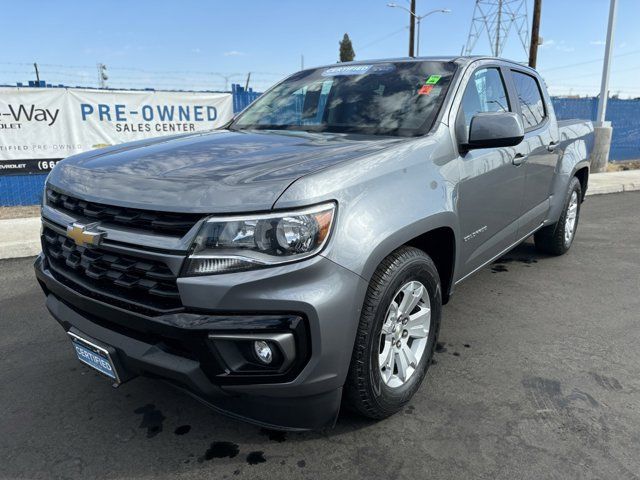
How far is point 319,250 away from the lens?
6.20ft

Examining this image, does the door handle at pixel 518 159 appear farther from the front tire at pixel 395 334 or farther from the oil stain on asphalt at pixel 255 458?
the oil stain on asphalt at pixel 255 458

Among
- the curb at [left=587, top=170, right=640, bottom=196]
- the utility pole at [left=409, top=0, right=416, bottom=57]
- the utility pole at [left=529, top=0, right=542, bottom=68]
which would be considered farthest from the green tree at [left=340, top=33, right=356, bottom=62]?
the curb at [left=587, top=170, right=640, bottom=196]

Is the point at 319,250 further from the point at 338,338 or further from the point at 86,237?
the point at 86,237

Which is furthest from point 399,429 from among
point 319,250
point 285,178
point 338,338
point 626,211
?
point 626,211

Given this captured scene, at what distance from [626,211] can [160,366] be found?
27.4 ft

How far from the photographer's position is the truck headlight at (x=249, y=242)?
6.06ft

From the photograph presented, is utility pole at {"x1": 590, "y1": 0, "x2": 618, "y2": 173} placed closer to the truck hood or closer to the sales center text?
the sales center text

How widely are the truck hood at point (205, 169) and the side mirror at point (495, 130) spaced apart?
1.59ft

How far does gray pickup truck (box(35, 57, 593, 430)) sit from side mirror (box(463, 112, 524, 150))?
0.01 meters

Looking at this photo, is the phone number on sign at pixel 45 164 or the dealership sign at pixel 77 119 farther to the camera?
the phone number on sign at pixel 45 164

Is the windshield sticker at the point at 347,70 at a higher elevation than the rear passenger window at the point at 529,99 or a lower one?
higher

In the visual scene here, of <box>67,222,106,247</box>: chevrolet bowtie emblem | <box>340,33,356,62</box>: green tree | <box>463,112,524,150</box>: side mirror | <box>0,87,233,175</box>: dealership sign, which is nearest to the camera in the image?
<box>67,222,106,247</box>: chevrolet bowtie emblem

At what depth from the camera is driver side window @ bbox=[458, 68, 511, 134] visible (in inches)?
119

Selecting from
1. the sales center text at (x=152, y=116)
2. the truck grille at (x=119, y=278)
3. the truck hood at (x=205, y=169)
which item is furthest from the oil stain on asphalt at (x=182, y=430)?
the sales center text at (x=152, y=116)
